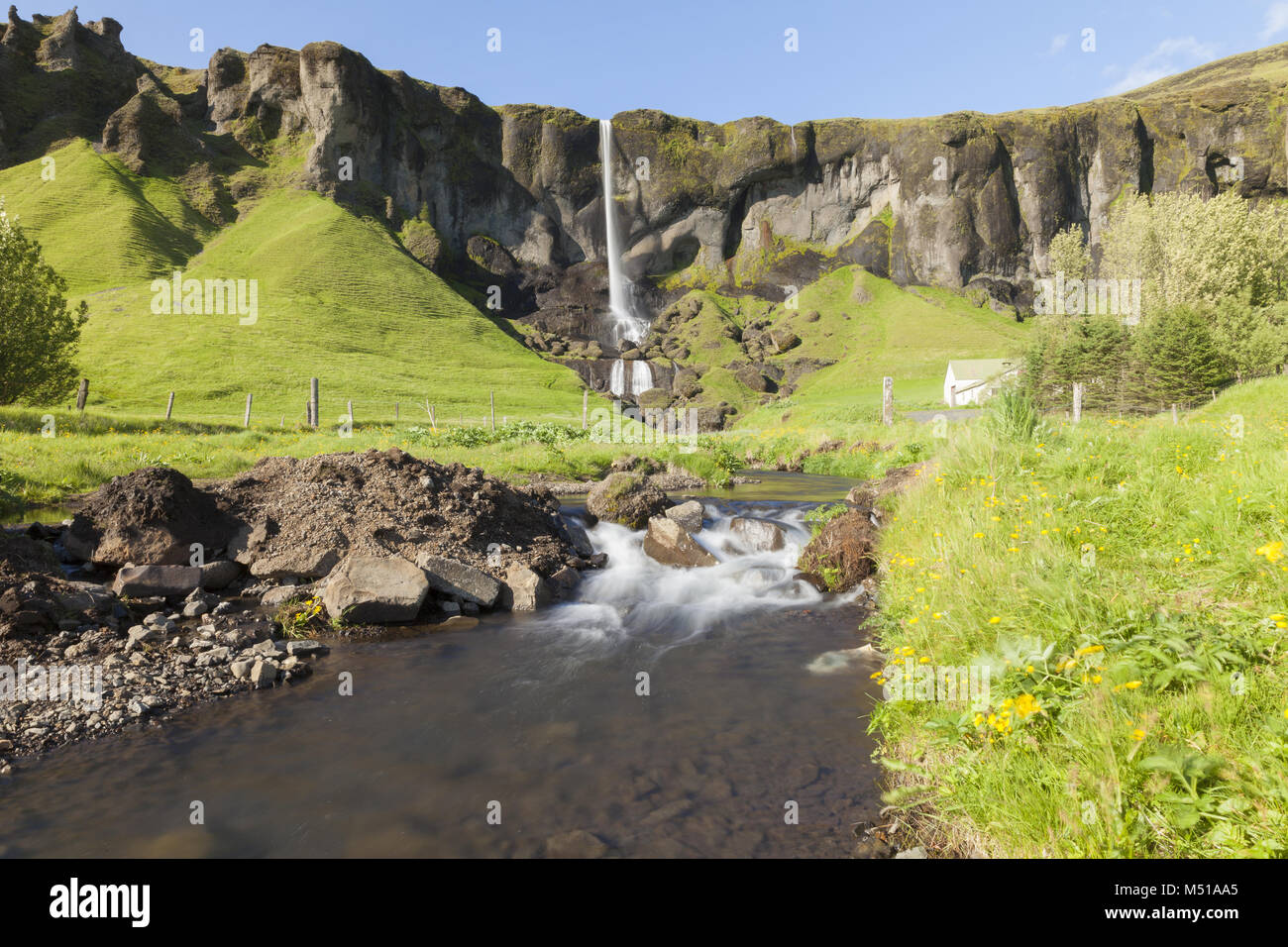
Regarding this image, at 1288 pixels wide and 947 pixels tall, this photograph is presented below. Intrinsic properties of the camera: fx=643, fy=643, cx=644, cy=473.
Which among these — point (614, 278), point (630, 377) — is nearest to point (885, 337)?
point (630, 377)

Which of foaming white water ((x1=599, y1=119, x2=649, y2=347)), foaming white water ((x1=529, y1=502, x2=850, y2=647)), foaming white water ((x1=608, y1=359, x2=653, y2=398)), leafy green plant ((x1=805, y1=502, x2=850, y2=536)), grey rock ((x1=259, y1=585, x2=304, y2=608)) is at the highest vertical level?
foaming white water ((x1=599, y1=119, x2=649, y2=347))

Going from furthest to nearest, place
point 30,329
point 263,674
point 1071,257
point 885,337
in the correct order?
point 885,337, point 1071,257, point 30,329, point 263,674

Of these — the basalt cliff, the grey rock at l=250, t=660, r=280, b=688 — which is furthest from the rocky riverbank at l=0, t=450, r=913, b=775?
the basalt cliff

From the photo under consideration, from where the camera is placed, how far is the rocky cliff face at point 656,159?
114125 millimetres

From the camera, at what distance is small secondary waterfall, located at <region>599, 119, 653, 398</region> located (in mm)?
96375

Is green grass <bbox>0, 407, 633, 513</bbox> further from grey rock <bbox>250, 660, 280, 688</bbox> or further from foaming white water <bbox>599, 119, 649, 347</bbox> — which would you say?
foaming white water <bbox>599, 119, 649, 347</bbox>

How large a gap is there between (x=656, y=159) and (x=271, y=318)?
89010 millimetres

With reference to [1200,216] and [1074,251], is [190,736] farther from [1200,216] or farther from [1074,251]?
[1074,251]

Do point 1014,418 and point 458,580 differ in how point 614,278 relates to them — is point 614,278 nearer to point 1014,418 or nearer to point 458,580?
point 1014,418

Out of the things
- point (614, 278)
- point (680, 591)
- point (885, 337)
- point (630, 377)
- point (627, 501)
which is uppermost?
point (614, 278)

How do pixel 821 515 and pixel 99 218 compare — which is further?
pixel 99 218

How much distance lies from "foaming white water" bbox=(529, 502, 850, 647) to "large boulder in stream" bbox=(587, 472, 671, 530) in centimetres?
42

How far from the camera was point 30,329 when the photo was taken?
2947cm
